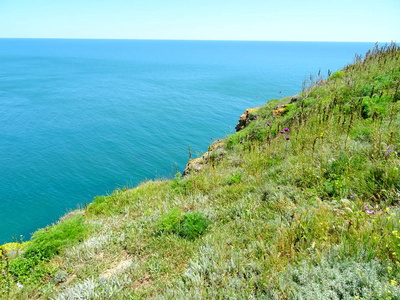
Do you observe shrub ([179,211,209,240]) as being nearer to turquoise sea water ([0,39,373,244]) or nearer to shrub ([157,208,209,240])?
shrub ([157,208,209,240])

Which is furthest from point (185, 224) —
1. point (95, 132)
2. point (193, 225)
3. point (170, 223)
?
point (95, 132)

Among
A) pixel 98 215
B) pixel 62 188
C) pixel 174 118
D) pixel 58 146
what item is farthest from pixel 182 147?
pixel 98 215

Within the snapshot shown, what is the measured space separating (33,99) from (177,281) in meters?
65.4

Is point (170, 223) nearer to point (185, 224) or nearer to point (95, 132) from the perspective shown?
point (185, 224)

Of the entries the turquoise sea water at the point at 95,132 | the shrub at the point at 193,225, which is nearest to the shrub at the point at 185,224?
the shrub at the point at 193,225

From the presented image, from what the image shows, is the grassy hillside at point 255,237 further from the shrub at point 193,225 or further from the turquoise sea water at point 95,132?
the turquoise sea water at point 95,132

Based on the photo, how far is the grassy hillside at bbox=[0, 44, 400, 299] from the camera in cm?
303

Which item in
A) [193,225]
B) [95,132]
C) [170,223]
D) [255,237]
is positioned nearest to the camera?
[255,237]

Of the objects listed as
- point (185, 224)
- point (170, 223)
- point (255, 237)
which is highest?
point (255, 237)

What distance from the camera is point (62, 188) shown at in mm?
26391

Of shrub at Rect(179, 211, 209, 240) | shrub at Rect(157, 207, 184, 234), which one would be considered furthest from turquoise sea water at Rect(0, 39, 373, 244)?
shrub at Rect(179, 211, 209, 240)

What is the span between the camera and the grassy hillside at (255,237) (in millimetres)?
3027

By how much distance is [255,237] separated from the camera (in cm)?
424

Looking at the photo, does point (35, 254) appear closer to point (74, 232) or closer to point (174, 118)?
point (74, 232)
